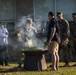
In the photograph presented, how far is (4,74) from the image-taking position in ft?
40.9

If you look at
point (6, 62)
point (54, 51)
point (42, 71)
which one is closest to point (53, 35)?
point (54, 51)

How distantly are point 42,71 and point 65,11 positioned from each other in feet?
17.6

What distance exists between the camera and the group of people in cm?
1291

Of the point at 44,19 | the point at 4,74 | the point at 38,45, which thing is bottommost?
the point at 4,74

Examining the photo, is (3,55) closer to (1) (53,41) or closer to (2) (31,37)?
(2) (31,37)

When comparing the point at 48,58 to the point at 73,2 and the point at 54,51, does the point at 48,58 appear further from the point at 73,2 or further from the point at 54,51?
the point at 54,51

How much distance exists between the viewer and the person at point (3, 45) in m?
15.5

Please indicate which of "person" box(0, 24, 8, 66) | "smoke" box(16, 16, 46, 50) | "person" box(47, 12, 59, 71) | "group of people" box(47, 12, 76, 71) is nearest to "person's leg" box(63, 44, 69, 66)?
"group of people" box(47, 12, 76, 71)

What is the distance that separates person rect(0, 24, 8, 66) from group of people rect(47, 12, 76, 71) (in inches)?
101

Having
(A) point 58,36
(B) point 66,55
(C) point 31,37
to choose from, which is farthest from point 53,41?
(C) point 31,37

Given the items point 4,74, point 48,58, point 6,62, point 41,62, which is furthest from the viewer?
point 48,58

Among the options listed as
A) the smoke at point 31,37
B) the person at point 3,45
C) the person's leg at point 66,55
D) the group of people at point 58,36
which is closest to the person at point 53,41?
the group of people at point 58,36

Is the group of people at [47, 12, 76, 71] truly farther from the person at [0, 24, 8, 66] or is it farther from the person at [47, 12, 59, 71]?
the person at [0, 24, 8, 66]

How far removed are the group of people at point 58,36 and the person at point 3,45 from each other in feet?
8.45
